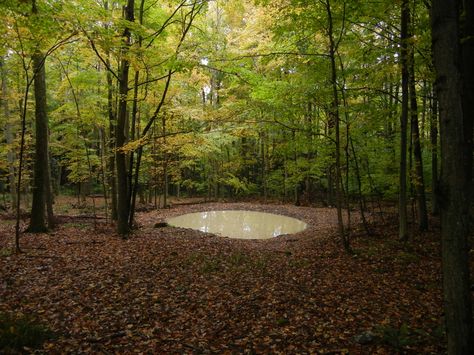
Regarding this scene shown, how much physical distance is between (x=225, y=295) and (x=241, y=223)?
1111 centimetres

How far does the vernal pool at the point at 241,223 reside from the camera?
48.6 feet

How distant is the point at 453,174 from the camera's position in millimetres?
2770

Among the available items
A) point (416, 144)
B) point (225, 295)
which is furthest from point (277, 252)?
point (416, 144)

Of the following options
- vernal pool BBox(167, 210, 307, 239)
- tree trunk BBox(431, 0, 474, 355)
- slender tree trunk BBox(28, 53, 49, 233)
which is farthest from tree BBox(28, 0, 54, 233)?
tree trunk BBox(431, 0, 474, 355)

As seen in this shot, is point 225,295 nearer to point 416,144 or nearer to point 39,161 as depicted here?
point 416,144

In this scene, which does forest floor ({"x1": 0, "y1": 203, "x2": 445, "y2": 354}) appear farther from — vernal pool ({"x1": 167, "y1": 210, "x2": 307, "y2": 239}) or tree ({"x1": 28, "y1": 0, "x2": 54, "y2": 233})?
vernal pool ({"x1": 167, "y1": 210, "x2": 307, "y2": 239})

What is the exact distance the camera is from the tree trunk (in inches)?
108

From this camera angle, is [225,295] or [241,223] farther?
[241,223]

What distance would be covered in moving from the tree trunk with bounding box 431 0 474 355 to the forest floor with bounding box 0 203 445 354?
156 cm

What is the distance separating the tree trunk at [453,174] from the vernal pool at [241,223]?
11.1m

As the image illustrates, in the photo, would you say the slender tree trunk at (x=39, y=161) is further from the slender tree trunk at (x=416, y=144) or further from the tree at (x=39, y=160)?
the slender tree trunk at (x=416, y=144)

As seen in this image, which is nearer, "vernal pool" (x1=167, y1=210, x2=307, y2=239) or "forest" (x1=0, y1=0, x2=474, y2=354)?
"forest" (x1=0, y1=0, x2=474, y2=354)

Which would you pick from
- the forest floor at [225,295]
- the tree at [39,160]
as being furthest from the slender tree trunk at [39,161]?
the forest floor at [225,295]

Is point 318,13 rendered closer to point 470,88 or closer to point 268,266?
point 470,88
